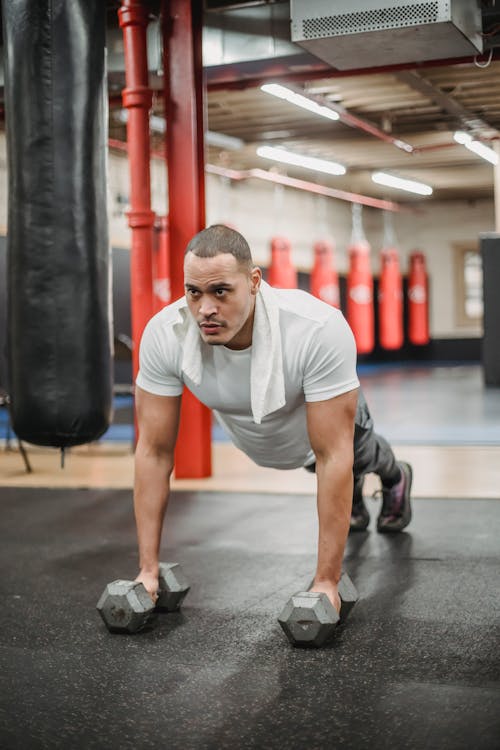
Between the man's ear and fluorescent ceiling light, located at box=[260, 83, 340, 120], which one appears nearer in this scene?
the man's ear

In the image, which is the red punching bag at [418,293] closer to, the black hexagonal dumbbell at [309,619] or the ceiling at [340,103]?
the ceiling at [340,103]

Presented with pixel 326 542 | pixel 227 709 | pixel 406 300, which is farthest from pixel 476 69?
pixel 406 300

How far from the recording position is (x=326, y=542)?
2254 millimetres

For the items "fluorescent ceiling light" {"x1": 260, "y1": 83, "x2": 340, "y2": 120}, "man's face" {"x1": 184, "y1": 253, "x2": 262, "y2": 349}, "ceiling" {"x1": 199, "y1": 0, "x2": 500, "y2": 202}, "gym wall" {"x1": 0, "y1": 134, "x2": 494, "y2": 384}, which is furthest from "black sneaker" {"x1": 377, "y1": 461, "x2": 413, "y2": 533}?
"gym wall" {"x1": 0, "y1": 134, "x2": 494, "y2": 384}

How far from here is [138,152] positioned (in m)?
4.47

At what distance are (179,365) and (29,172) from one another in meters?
0.84

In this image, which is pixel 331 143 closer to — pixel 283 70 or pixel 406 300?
pixel 283 70

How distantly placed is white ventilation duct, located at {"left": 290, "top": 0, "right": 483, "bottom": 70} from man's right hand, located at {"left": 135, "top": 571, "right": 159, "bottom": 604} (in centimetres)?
269

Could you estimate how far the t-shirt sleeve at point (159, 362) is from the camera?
232 cm

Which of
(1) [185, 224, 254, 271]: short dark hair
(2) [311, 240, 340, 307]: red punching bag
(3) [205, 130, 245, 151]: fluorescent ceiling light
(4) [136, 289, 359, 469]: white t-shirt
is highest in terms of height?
(3) [205, 130, 245, 151]: fluorescent ceiling light

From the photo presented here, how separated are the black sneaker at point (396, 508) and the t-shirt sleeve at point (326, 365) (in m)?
1.24

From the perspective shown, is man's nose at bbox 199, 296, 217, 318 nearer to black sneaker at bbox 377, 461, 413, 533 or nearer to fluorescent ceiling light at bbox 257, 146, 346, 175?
black sneaker at bbox 377, 461, 413, 533

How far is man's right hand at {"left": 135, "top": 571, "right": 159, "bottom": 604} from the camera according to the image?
238 cm

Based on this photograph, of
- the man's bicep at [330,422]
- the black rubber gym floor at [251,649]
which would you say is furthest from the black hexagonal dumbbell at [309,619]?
the man's bicep at [330,422]
